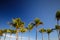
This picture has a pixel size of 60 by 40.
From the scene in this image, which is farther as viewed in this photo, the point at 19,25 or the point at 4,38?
the point at 4,38

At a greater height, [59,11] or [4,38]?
[59,11]

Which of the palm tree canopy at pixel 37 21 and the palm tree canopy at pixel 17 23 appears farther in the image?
the palm tree canopy at pixel 37 21

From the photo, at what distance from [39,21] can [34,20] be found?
2110 mm

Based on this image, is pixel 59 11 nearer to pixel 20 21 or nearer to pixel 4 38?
pixel 20 21

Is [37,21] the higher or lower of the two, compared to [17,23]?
higher

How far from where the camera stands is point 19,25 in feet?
178

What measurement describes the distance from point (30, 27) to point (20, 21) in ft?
41.8

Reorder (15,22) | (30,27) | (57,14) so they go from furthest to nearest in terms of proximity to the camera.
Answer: (30,27) < (15,22) < (57,14)

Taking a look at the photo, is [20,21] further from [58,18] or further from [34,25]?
[58,18]

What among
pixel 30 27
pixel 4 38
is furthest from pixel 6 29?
pixel 30 27

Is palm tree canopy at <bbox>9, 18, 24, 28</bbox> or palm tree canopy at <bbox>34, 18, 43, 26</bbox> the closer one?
palm tree canopy at <bbox>9, 18, 24, 28</bbox>

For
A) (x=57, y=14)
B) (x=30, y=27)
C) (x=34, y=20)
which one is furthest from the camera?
(x=30, y=27)

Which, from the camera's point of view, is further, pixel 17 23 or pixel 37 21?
pixel 37 21

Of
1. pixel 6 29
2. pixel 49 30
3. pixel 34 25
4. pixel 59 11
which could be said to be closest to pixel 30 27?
pixel 34 25
